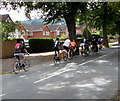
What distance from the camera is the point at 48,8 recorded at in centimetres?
2008

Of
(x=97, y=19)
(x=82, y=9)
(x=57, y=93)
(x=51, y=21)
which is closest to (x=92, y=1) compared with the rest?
(x=82, y=9)

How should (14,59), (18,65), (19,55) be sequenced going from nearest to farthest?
(19,55) < (18,65) < (14,59)

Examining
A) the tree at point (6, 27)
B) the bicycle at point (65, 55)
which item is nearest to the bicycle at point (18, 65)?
the bicycle at point (65, 55)

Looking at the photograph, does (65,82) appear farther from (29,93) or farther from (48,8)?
(48,8)

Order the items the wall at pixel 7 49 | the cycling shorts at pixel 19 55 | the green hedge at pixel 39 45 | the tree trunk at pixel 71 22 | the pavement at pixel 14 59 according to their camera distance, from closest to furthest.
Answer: the cycling shorts at pixel 19 55 → the pavement at pixel 14 59 → the wall at pixel 7 49 → the tree trunk at pixel 71 22 → the green hedge at pixel 39 45

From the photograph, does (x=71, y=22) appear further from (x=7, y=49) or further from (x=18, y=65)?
(x=18, y=65)

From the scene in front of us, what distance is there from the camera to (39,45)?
30266 mm

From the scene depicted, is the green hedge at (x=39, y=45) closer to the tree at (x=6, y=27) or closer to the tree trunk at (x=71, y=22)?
the tree at (x=6, y=27)

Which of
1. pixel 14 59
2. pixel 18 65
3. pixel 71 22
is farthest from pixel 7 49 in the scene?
pixel 18 65

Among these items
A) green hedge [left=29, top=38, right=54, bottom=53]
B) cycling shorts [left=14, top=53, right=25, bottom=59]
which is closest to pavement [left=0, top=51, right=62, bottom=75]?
cycling shorts [left=14, top=53, right=25, bottom=59]

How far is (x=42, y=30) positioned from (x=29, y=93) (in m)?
61.7

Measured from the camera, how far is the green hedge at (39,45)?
29516 mm

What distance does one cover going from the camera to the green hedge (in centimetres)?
2952

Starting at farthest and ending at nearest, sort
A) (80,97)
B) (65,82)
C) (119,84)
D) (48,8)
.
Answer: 1. (48,8)
2. (65,82)
3. (119,84)
4. (80,97)
